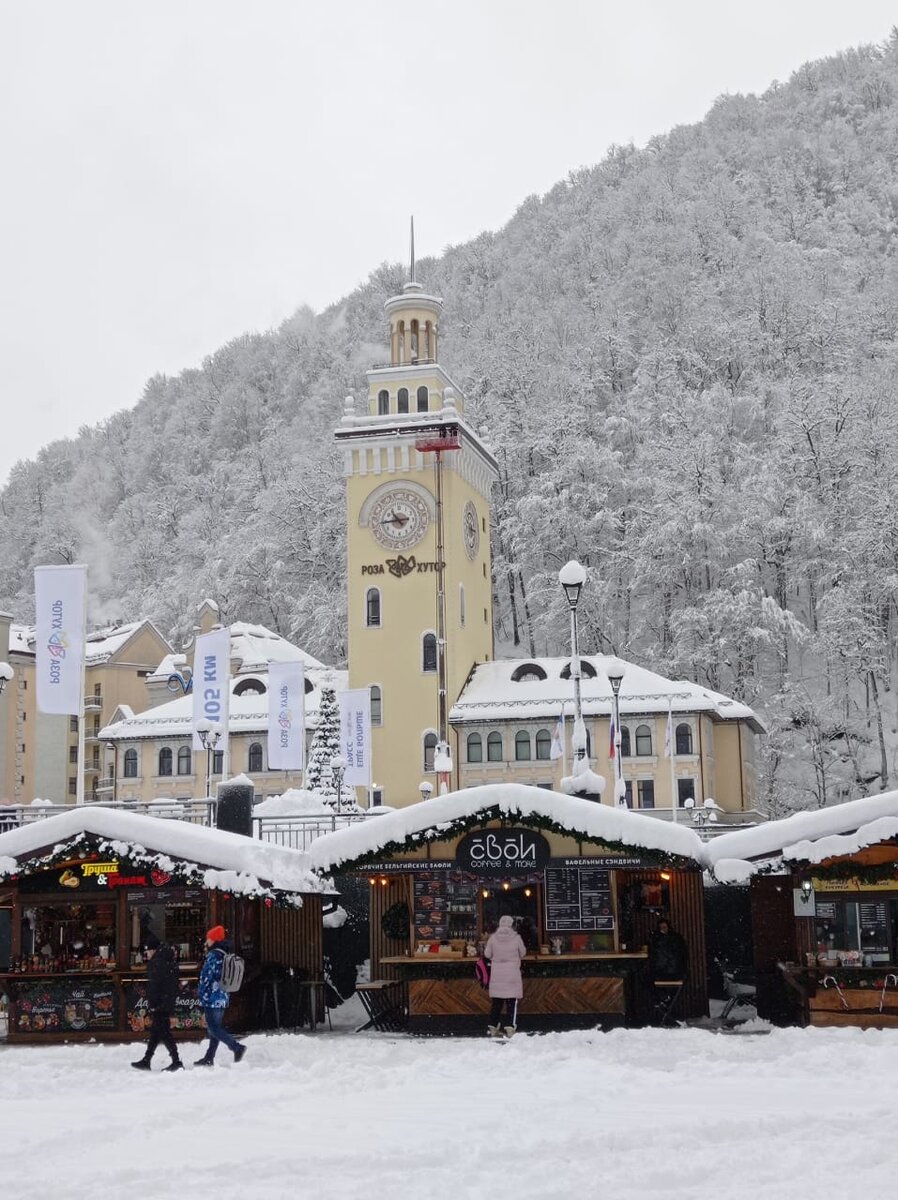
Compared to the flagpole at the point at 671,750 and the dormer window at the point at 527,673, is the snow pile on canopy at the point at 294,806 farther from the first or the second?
the dormer window at the point at 527,673

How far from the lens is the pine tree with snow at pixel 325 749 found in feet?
173

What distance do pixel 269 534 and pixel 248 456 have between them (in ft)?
77.6

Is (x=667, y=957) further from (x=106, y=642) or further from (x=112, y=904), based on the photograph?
(x=106, y=642)

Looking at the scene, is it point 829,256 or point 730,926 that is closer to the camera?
point 730,926

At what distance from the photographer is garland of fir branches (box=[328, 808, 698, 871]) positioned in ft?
70.8

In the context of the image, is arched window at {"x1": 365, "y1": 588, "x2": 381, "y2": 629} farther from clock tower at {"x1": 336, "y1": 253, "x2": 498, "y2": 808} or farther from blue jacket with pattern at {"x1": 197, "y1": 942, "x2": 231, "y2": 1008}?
blue jacket with pattern at {"x1": 197, "y1": 942, "x2": 231, "y2": 1008}

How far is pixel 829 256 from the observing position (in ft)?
321

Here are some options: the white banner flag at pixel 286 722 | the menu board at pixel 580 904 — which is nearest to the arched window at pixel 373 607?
the white banner flag at pixel 286 722

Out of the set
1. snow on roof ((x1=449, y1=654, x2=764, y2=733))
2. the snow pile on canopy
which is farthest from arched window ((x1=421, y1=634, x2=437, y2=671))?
the snow pile on canopy

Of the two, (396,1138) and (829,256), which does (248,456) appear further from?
(396,1138)

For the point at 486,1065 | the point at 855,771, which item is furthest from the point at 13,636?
the point at 486,1065

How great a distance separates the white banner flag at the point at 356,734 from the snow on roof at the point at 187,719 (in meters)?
11.5

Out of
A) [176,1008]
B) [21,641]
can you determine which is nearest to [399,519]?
[21,641]

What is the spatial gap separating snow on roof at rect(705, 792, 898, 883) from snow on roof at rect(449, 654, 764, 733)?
3384 centimetres
